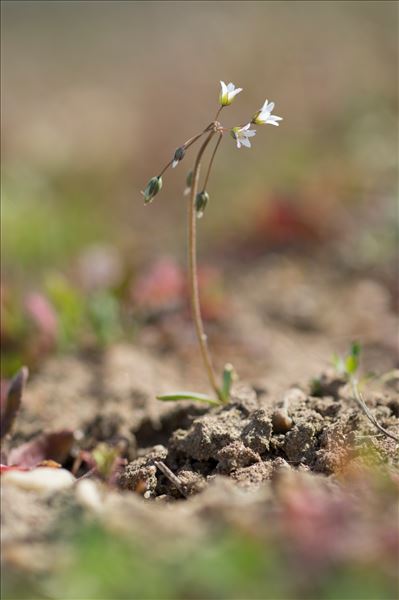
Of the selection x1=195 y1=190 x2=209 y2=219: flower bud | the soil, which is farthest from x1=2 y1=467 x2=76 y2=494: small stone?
x1=195 y1=190 x2=209 y2=219: flower bud

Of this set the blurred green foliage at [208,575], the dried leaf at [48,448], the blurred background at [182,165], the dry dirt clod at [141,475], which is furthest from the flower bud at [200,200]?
the blurred background at [182,165]

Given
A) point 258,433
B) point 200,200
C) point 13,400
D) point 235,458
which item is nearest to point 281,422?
point 258,433

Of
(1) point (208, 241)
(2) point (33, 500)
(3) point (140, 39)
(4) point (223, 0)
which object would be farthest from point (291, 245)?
(3) point (140, 39)

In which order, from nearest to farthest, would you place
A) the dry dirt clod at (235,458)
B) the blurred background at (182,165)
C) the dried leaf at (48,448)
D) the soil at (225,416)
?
the soil at (225,416) → the dry dirt clod at (235,458) → the dried leaf at (48,448) → the blurred background at (182,165)

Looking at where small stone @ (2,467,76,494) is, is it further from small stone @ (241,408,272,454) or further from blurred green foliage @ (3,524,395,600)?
small stone @ (241,408,272,454)

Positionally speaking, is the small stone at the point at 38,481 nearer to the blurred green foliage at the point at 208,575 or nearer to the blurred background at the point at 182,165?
the blurred green foliage at the point at 208,575

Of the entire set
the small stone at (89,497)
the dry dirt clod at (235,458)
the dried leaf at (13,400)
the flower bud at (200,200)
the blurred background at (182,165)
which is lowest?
the small stone at (89,497)

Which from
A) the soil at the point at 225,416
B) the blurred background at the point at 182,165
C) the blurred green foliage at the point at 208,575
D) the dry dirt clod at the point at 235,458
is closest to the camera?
the blurred green foliage at the point at 208,575

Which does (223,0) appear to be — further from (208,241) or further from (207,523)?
(207,523)
